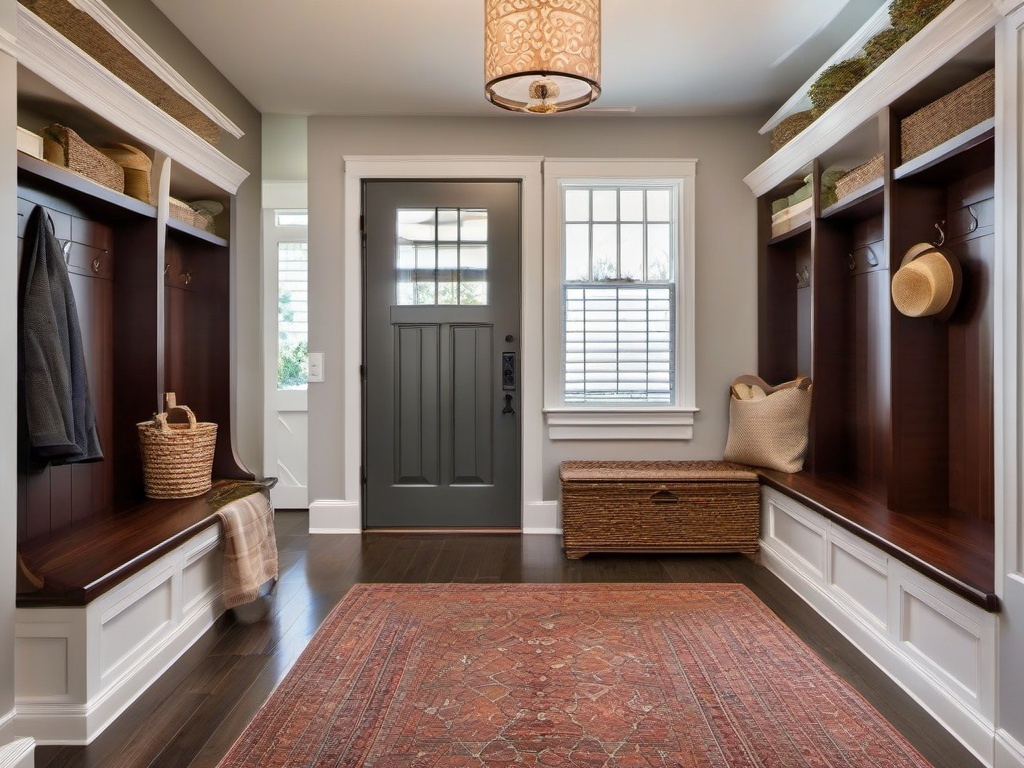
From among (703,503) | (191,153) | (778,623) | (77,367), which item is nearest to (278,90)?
(191,153)

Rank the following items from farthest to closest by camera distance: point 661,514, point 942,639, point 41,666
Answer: point 661,514 < point 942,639 < point 41,666

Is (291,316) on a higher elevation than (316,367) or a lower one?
higher

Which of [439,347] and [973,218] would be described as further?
[439,347]

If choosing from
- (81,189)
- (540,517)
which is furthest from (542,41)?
(540,517)

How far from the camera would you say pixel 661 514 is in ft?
13.1

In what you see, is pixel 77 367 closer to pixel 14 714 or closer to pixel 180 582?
pixel 180 582

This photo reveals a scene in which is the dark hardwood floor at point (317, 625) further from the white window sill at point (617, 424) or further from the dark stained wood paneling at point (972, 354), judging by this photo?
the dark stained wood paneling at point (972, 354)

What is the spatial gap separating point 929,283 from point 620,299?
2089 millimetres

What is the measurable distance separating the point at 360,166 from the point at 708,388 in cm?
259

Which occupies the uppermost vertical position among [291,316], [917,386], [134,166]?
[134,166]

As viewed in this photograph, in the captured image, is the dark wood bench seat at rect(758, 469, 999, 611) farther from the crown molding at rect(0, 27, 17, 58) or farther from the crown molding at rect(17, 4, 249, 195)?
the crown molding at rect(17, 4, 249, 195)

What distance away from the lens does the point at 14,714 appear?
1.94 meters

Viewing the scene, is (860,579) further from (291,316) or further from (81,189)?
(291,316)

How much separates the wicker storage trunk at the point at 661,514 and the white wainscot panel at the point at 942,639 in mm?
1549
